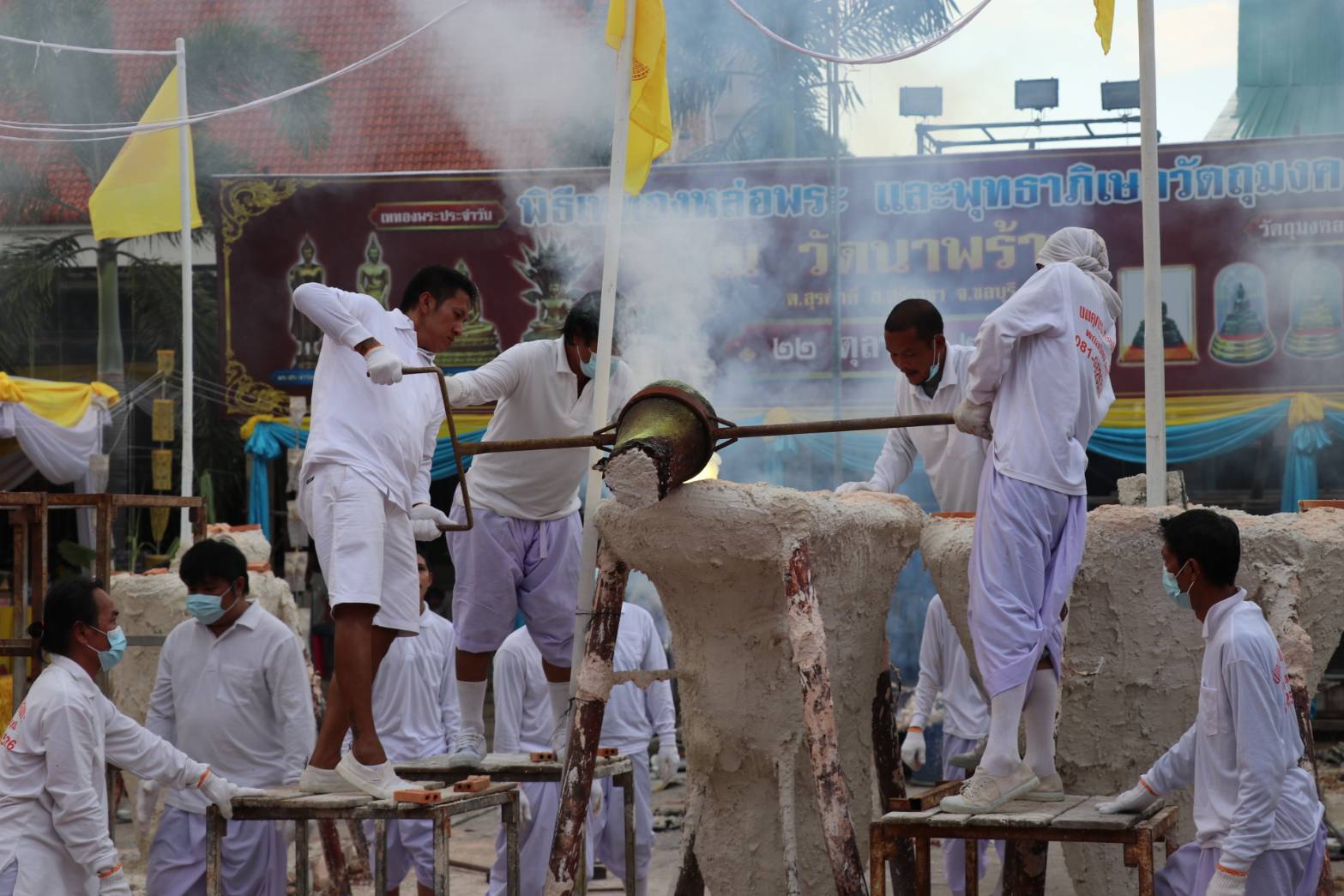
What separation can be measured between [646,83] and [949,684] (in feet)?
12.5

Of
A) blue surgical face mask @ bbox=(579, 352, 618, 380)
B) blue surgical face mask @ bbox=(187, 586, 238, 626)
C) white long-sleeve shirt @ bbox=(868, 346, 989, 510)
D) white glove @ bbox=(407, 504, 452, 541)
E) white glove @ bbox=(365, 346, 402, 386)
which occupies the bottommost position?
blue surgical face mask @ bbox=(187, 586, 238, 626)

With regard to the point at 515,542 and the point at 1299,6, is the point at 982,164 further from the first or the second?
the point at 515,542

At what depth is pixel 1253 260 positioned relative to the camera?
12.4 meters

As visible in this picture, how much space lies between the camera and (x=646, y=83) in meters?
6.73

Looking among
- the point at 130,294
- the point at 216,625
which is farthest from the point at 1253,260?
the point at 130,294

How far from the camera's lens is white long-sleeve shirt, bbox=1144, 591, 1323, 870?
4.39m

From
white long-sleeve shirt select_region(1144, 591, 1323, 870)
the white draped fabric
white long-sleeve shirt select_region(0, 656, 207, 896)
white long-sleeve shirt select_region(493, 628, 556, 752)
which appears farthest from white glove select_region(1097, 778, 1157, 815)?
the white draped fabric

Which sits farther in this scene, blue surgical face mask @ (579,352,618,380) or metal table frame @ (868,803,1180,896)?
blue surgical face mask @ (579,352,618,380)

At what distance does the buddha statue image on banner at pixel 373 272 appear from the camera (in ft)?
44.4

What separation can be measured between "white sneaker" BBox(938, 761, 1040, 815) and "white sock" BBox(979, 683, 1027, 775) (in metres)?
0.02

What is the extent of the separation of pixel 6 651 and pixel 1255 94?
11117mm

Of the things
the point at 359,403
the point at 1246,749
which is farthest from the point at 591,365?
the point at 1246,749

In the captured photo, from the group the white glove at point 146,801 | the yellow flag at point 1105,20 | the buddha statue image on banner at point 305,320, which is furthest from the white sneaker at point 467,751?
the buddha statue image on banner at point 305,320

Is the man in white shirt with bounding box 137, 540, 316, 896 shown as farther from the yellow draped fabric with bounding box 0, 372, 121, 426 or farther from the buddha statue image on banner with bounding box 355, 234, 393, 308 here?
the yellow draped fabric with bounding box 0, 372, 121, 426
